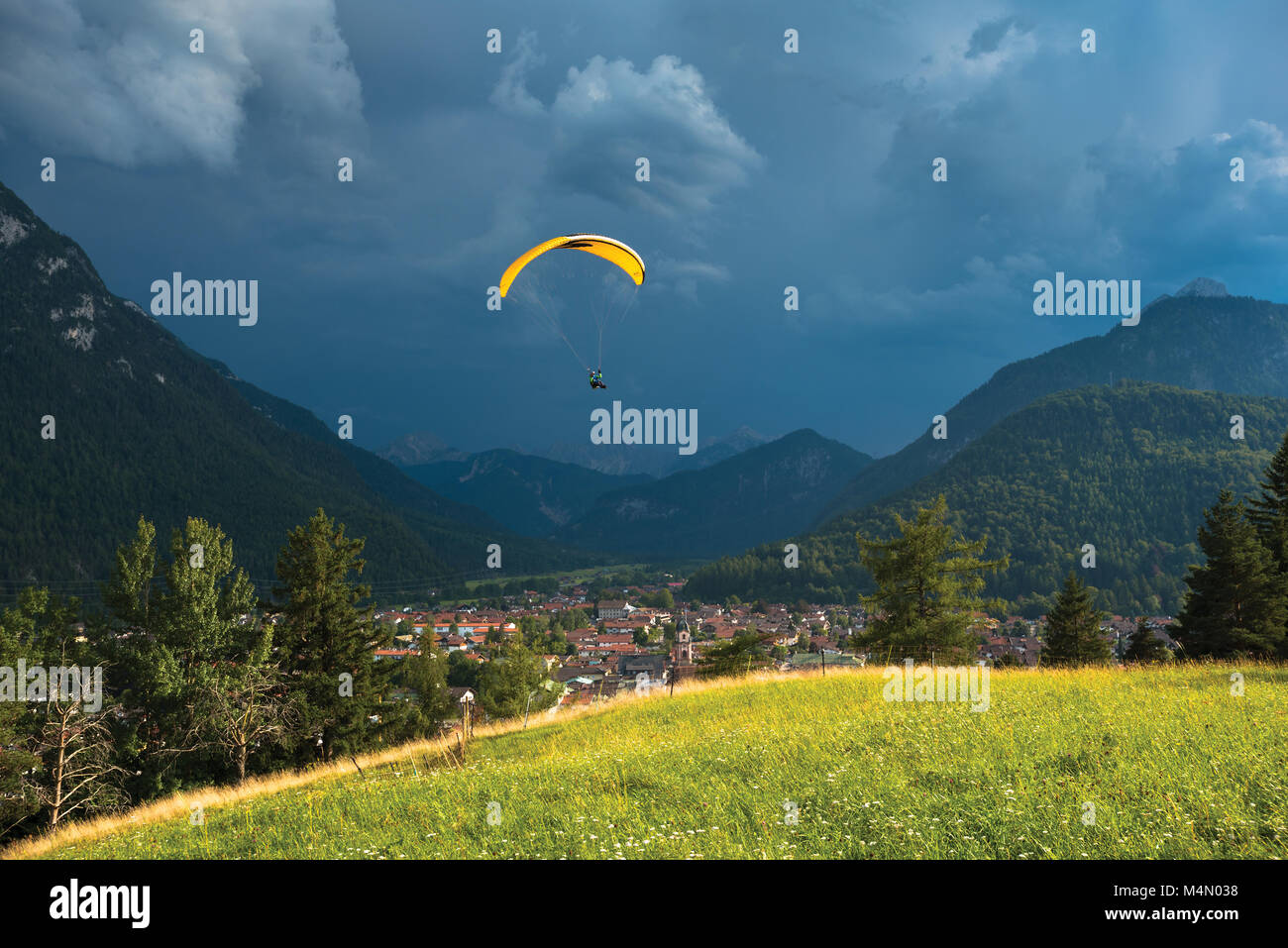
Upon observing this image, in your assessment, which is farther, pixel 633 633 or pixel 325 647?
pixel 633 633

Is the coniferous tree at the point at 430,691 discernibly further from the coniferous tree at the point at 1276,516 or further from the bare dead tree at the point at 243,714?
the coniferous tree at the point at 1276,516

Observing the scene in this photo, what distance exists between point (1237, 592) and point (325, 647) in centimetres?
4206

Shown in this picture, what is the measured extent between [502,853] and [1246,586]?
121 feet

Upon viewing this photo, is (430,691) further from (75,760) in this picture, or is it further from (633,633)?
(633,633)

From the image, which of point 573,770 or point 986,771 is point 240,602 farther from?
point 986,771

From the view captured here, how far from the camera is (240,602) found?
3005 centimetres

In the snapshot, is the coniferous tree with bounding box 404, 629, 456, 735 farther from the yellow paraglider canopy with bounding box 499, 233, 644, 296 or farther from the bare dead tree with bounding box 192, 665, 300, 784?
the yellow paraglider canopy with bounding box 499, 233, 644, 296

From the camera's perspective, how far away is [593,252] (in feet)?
86.5

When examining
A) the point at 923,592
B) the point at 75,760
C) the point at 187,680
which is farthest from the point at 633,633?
the point at 75,760

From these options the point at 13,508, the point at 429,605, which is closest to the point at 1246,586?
the point at 429,605

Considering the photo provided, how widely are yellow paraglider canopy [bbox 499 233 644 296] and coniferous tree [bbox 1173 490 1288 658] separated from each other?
28.5 m

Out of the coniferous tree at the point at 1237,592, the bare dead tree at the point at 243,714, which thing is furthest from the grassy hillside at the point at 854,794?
the coniferous tree at the point at 1237,592

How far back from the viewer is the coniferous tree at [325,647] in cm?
2859
